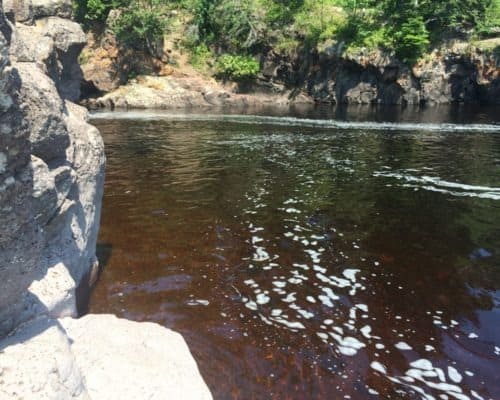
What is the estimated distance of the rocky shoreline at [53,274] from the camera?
4.07 meters

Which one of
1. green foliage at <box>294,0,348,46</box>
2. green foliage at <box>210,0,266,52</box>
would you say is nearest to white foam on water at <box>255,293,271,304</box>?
green foliage at <box>294,0,348,46</box>

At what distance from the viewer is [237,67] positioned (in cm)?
5450

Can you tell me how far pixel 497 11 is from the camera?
47906mm

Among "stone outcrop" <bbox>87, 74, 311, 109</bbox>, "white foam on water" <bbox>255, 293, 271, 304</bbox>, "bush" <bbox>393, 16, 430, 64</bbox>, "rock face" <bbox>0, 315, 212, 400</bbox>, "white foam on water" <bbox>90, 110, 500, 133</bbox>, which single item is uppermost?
"bush" <bbox>393, 16, 430, 64</bbox>

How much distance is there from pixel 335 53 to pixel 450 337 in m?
49.7

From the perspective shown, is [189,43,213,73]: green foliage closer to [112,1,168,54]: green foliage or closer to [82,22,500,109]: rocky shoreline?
[82,22,500,109]: rocky shoreline

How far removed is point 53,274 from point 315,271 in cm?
580

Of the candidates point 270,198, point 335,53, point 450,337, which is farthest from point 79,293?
point 335,53

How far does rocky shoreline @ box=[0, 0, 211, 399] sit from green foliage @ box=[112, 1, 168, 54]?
46.6m

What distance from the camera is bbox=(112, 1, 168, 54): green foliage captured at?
50.8 m

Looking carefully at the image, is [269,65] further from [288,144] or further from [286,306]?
[286,306]

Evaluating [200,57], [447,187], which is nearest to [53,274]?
[447,187]

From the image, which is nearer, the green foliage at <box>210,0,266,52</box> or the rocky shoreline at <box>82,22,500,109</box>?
the rocky shoreline at <box>82,22,500,109</box>

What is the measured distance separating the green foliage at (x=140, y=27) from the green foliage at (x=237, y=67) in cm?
810
